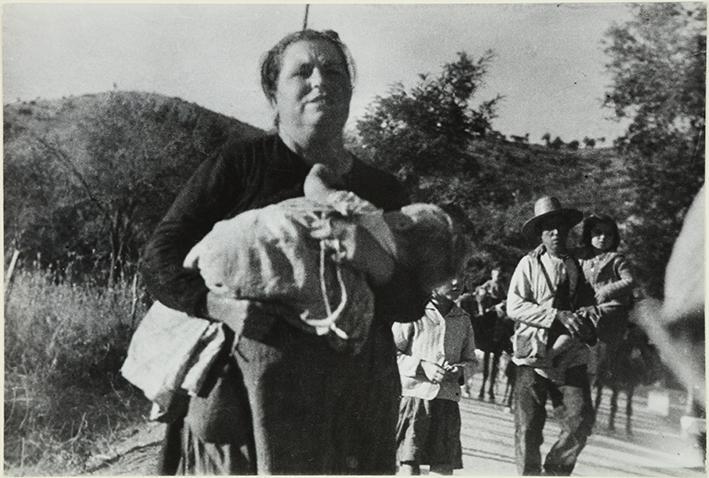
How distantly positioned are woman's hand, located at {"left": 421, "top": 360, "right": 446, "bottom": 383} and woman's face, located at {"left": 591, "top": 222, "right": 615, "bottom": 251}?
3.41 ft

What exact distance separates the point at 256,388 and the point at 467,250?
117 cm

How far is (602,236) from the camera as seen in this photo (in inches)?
220

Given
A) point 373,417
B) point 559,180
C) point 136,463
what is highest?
point 559,180

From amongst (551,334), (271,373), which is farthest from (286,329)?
(551,334)

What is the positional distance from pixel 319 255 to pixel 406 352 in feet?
4.86

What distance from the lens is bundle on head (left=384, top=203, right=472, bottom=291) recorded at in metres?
4.62

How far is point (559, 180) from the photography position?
5.56m

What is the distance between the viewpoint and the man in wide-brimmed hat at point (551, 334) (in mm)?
5562

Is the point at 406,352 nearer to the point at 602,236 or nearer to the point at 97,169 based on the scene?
the point at 602,236

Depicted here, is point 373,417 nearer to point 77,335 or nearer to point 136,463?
point 136,463

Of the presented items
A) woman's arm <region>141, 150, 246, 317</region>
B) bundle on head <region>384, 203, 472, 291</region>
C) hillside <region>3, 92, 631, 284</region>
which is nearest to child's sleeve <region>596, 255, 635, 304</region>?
hillside <region>3, 92, 631, 284</region>

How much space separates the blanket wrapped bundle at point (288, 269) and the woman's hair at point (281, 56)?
735mm

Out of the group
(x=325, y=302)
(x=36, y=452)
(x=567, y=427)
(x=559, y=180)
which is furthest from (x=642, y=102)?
(x=36, y=452)

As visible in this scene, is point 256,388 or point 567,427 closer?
point 256,388
